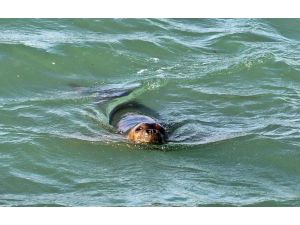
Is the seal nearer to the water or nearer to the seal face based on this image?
the seal face

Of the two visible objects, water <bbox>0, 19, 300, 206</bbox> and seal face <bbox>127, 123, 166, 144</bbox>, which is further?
seal face <bbox>127, 123, 166, 144</bbox>

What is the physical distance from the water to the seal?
0.47 ft

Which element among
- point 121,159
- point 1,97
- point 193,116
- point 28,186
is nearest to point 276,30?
point 193,116

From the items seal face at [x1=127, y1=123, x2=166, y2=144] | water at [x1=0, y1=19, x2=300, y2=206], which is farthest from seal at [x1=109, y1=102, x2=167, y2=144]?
water at [x1=0, y1=19, x2=300, y2=206]

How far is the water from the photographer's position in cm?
774

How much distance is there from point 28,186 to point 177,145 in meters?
2.33

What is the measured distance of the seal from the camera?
9156 millimetres

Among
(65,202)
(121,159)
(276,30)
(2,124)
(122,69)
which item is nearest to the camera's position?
(65,202)

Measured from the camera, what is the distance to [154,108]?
11242mm

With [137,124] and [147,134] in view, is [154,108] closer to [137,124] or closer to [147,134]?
[137,124]

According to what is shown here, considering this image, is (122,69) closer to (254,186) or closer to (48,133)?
(48,133)

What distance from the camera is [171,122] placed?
10445mm

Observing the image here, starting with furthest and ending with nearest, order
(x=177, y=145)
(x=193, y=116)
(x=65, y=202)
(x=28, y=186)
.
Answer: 1. (x=193, y=116)
2. (x=177, y=145)
3. (x=28, y=186)
4. (x=65, y=202)

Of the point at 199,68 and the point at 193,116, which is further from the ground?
the point at 199,68
